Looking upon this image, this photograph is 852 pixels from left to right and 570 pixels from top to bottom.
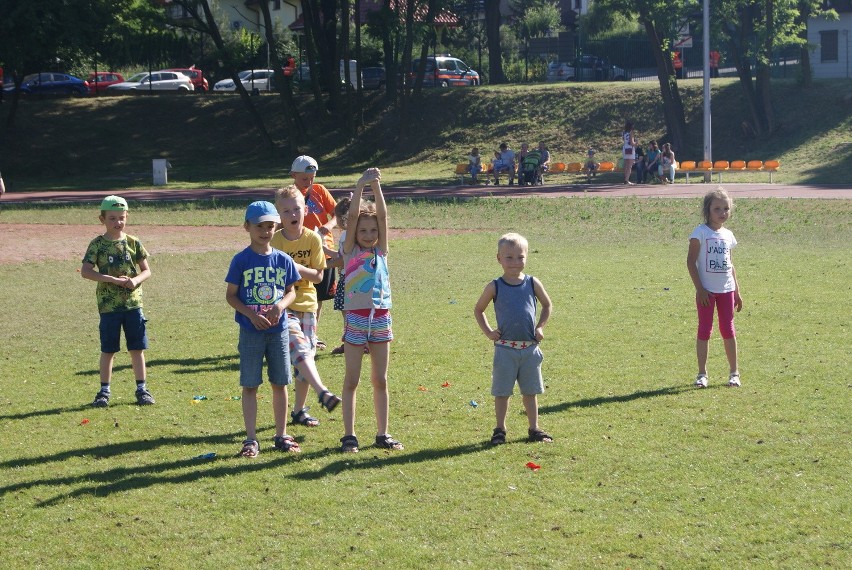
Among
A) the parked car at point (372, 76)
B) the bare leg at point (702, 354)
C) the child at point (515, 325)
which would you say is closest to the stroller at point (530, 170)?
A: the parked car at point (372, 76)

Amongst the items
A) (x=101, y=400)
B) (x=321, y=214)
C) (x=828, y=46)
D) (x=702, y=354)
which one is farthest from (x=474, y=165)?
(x=101, y=400)

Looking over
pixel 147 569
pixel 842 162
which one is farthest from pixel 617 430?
pixel 842 162

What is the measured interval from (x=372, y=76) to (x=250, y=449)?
50788 millimetres

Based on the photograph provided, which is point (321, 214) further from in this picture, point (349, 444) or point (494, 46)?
point (494, 46)

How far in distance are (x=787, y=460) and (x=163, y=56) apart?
6517 centimetres

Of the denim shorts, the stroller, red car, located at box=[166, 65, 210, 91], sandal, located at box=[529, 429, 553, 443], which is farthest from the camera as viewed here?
red car, located at box=[166, 65, 210, 91]

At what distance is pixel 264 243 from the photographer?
745 centimetres

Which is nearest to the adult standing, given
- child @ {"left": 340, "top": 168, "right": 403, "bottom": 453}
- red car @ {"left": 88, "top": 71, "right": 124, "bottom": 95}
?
child @ {"left": 340, "top": 168, "right": 403, "bottom": 453}

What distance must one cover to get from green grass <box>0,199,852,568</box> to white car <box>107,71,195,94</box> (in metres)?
47.5

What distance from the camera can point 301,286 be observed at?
321 inches

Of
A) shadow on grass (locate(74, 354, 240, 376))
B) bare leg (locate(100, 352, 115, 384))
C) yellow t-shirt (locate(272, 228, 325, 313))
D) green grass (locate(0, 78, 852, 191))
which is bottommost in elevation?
shadow on grass (locate(74, 354, 240, 376))

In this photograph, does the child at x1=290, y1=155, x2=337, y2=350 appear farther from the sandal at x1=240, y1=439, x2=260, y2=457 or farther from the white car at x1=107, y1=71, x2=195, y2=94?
the white car at x1=107, y1=71, x2=195, y2=94

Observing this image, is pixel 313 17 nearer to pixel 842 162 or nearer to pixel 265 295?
pixel 842 162

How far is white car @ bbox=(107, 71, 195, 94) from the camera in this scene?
5934 centimetres
